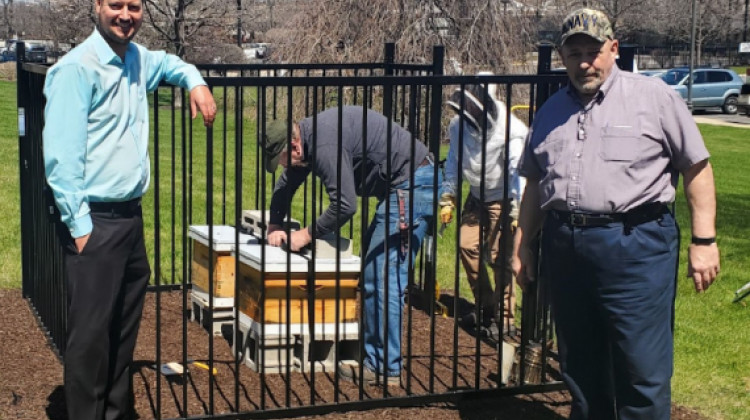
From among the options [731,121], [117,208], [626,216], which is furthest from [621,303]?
[731,121]

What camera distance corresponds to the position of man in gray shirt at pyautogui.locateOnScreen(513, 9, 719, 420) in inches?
173

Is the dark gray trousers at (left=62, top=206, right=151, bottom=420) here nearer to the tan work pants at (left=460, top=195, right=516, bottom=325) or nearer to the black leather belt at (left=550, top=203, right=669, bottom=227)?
the black leather belt at (left=550, top=203, right=669, bottom=227)

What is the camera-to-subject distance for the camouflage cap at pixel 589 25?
434 cm

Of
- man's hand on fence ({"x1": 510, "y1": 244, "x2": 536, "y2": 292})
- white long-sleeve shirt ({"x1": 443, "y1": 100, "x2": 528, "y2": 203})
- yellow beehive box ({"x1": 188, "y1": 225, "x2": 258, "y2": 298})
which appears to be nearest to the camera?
man's hand on fence ({"x1": 510, "y1": 244, "x2": 536, "y2": 292})

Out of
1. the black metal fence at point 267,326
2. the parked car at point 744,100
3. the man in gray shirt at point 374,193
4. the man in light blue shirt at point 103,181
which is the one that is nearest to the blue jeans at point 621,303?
the black metal fence at point 267,326

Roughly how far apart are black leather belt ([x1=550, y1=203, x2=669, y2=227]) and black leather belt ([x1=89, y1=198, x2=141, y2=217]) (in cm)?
179

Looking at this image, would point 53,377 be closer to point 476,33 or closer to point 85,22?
point 476,33

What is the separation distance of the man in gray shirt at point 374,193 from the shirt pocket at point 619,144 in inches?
54.7

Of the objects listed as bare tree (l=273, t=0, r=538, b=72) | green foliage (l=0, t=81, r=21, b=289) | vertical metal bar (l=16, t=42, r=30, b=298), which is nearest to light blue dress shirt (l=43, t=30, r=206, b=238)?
vertical metal bar (l=16, t=42, r=30, b=298)

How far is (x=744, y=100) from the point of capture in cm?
3622

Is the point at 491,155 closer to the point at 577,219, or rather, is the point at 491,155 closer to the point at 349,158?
the point at 349,158

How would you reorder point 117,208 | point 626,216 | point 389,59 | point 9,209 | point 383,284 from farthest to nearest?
point 9,209 < point 389,59 < point 383,284 < point 117,208 < point 626,216

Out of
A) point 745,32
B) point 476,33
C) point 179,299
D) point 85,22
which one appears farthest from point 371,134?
point 745,32

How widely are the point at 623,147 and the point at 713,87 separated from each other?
1364 inches
